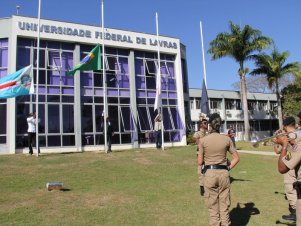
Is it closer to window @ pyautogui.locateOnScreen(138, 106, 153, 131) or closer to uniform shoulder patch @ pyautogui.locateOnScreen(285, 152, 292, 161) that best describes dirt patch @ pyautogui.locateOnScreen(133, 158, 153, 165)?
window @ pyautogui.locateOnScreen(138, 106, 153, 131)

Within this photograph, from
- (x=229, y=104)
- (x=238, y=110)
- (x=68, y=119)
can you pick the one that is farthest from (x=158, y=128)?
(x=238, y=110)

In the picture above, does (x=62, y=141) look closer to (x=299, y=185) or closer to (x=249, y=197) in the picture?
(x=249, y=197)

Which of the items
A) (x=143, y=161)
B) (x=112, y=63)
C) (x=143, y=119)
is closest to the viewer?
(x=143, y=161)

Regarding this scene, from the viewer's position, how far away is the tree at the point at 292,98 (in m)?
37.6

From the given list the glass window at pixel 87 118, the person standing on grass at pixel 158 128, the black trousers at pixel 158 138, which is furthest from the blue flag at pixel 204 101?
the glass window at pixel 87 118

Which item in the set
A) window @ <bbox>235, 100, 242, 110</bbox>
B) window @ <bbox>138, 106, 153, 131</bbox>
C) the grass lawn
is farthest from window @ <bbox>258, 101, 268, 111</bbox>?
the grass lawn

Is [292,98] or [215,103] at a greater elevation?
[215,103]

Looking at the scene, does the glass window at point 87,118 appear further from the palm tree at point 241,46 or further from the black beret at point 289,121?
the black beret at point 289,121

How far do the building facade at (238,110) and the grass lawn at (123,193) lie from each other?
2843cm

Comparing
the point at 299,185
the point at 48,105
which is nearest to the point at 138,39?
the point at 48,105

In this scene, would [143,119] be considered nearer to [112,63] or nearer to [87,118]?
[87,118]

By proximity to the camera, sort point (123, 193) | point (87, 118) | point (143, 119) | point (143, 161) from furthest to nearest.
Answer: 1. point (143, 119)
2. point (87, 118)
3. point (143, 161)
4. point (123, 193)

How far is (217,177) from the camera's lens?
5.98 meters

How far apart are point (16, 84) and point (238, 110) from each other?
38017 mm
